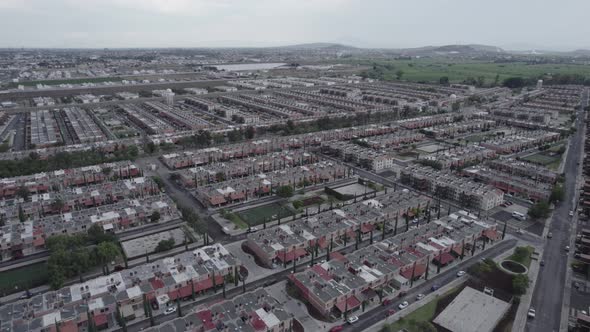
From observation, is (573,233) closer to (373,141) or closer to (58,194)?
(373,141)

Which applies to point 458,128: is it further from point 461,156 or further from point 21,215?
point 21,215

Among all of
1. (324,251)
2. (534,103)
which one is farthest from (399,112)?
(324,251)

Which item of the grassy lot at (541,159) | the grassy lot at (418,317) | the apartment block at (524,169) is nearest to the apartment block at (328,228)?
the grassy lot at (418,317)

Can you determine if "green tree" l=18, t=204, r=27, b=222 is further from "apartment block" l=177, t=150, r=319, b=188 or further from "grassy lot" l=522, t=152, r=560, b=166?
"grassy lot" l=522, t=152, r=560, b=166

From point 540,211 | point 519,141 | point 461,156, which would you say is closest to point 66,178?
point 540,211

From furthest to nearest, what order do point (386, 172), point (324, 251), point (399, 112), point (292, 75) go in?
1. point (292, 75)
2. point (399, 112)
3. point (386, 172)
4. point (324, 251)

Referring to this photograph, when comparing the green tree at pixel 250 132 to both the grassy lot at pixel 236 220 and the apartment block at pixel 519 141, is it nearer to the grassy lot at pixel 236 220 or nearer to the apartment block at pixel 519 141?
the grassy lot at pixel 236 220

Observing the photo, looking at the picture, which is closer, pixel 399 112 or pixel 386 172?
pixel 386 172

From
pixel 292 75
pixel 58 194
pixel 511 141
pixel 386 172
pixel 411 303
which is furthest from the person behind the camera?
pixel 292 75
